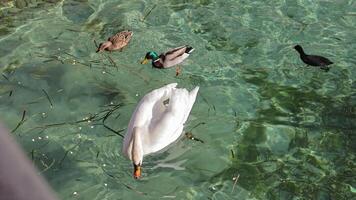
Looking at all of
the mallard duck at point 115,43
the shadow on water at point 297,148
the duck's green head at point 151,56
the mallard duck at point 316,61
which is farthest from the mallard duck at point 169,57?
the mallard duck at point 316,61

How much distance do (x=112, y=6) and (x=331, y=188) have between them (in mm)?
3366

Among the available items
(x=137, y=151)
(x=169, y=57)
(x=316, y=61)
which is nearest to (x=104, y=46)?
(x=169, y=57)

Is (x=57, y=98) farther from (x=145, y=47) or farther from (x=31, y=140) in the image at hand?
(x=145, y=47)

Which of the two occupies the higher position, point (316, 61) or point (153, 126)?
point (153, 126)

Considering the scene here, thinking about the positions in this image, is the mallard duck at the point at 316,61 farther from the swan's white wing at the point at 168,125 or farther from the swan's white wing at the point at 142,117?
the swan's white wing at the point at 142,117

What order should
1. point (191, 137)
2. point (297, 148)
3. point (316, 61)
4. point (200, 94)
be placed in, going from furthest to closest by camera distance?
point (316, 61) → point (200, 94) → point (191, 137) → point (297, 148)

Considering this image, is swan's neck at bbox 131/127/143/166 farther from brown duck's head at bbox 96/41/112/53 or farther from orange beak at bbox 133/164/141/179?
brown duck's head at bbox 96/41/112/53

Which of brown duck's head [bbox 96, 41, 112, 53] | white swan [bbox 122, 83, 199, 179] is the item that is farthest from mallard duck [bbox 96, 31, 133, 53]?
white swan [bbox 122, 83, 199, 179]

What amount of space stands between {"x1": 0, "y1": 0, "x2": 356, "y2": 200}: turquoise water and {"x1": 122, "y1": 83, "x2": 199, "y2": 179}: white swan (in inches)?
6.3

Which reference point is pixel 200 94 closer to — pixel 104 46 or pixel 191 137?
pixel 191 137

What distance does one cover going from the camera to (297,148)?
400 centimetres

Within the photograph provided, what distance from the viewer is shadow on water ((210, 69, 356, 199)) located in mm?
3658

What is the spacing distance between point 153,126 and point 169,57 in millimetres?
1103

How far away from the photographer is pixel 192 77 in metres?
4.86
